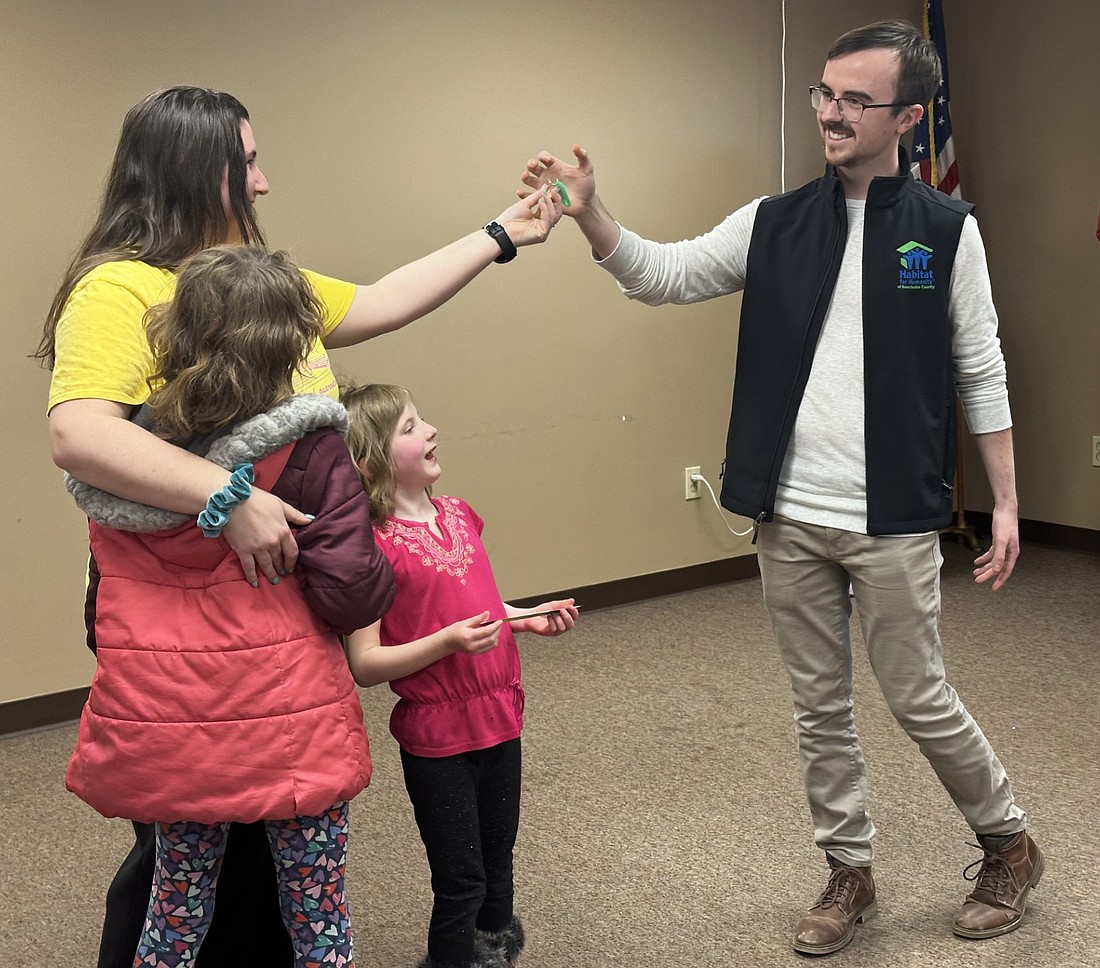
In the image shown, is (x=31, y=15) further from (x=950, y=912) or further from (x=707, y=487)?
(x=950, y=912)

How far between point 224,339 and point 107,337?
0.17 metres

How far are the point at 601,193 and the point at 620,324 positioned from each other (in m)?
0.48

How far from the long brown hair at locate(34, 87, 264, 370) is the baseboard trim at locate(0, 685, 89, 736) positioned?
2.26 meters

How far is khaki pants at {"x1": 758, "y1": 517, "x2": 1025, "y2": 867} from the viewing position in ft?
7.10

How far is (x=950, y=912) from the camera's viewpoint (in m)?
2.37

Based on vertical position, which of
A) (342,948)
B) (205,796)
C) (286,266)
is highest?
(286,266)

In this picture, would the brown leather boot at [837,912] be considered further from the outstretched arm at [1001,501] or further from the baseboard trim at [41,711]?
the baseboard trim at [41,711]

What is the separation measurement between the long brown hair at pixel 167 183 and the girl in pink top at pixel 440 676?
39cm

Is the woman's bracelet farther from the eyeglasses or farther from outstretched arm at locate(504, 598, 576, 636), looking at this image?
the eyeglasses

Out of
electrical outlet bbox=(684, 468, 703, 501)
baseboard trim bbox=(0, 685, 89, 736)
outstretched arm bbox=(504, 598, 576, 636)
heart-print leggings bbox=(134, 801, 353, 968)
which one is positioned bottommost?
baseboard trim bbox=(0, 685, 89, 736)

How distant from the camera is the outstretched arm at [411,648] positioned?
1.73m

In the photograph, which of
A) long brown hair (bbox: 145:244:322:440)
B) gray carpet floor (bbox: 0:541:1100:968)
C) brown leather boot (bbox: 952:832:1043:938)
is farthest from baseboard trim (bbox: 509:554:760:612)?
long brown hair (bbox: 145:244:322:440)

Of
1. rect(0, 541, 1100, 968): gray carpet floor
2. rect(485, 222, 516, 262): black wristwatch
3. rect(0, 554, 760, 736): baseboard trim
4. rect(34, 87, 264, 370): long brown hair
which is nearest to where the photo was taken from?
rect(34, 87, 264, 370): long brown hair

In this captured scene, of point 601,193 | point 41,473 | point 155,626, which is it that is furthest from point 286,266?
point 601,193
